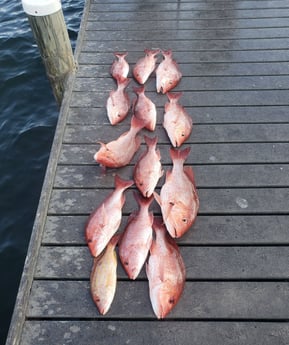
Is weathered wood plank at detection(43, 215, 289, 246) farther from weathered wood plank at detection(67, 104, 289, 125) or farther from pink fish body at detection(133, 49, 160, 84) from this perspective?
pink fish body at detection(133, 49, 160, 84)

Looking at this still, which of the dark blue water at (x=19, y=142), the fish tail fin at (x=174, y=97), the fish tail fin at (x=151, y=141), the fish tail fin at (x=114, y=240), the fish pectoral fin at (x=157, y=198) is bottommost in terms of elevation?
the dark blue water at (x=19, y=142)

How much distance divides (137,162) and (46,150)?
7.08 ft

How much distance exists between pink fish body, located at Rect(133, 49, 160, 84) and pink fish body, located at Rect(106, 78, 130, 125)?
0.93ft

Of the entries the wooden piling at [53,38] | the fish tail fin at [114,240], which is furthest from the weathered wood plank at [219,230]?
the wooden piling at [53,38]

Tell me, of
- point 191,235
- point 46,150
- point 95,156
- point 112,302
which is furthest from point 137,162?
Result: point 46,150

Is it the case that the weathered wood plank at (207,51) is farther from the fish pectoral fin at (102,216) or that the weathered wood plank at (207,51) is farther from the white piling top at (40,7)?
the fish pectoral fin at (102,216)

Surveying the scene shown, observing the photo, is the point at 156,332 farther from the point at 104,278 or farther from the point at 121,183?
the point at 121,183

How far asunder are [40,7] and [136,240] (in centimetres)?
242

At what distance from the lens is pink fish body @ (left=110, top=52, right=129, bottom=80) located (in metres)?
3.87

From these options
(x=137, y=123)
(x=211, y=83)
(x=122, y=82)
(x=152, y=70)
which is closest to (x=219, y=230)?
(x=137, y=123)

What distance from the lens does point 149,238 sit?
2.39m

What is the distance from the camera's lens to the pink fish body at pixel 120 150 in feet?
9.46

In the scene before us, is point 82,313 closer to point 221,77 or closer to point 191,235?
point 191,235

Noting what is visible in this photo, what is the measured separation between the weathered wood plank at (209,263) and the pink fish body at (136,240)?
0.21 feet
